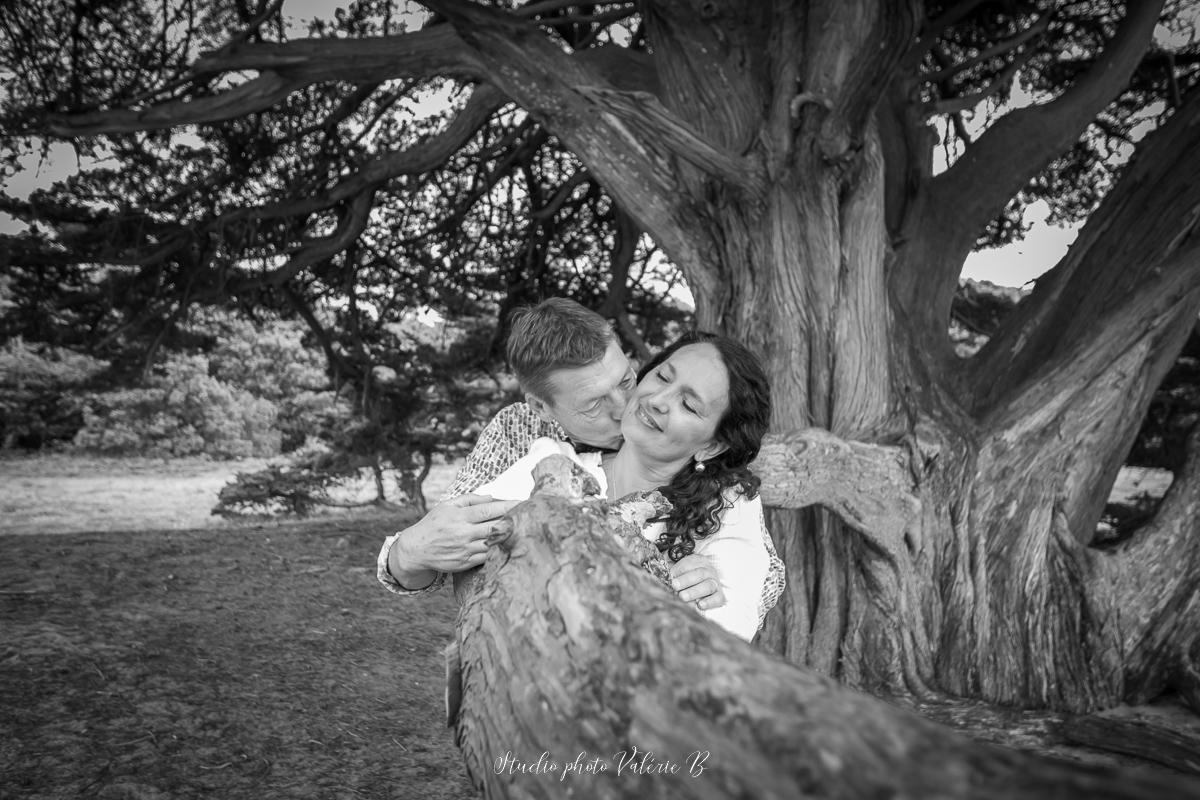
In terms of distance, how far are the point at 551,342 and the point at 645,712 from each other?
1176 mm

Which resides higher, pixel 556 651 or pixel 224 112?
pixel 224 112

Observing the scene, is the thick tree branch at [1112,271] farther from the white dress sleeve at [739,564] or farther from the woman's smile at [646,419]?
the woman's smile at [646,419]

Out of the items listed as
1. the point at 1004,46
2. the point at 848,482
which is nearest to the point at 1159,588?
the point at 848,482

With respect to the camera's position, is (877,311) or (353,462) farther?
(353,462)

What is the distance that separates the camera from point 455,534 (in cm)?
175

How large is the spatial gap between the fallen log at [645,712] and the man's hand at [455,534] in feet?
0.37

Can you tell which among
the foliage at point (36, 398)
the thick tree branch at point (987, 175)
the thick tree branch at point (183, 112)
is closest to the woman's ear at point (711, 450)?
the thick tree branch at point (987, 175)

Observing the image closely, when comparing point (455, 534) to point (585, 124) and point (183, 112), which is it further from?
point (183, 112)

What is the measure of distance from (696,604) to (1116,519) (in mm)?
6570

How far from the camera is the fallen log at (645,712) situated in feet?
2.51

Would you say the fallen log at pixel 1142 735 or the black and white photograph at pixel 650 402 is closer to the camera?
the black and white photograph at pixel 650 402

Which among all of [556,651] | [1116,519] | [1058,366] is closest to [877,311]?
[1058,366]

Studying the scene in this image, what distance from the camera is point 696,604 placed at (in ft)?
6.31

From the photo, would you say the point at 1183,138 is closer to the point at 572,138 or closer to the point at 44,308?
the point at 572,138
